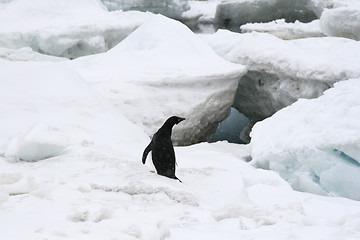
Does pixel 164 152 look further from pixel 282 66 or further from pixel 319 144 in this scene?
pixel 282 66

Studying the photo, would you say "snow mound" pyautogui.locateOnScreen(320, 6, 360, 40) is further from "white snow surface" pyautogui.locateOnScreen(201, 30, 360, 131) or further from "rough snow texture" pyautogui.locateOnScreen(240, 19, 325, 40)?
"rough snow texture" pyautogui.locateOnScreen(240, 19, 325, 40)

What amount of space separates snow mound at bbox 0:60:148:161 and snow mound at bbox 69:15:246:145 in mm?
1105

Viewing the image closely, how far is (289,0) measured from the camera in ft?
47.4

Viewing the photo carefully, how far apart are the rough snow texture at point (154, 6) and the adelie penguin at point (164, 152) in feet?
44.1

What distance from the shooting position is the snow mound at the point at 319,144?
11.8 ft

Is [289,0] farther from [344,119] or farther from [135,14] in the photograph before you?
[344,119]

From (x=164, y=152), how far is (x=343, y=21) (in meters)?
5.86

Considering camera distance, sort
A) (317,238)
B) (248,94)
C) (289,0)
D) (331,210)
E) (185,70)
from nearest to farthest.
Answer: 1. (317,238)
2. (331,210)
3. (185,70)
4. (248,94)
5. (289,0)

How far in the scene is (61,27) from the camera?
401 inches

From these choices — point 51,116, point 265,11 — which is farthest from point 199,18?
point 51,116

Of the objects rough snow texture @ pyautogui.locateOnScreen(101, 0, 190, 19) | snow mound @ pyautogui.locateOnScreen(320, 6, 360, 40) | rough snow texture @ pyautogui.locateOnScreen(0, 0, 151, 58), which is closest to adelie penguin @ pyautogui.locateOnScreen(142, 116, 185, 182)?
snow mound @ pyautogui.locateOnScreen(320, 6, 360, 40)

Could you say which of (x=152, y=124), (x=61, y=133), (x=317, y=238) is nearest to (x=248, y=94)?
(x=152, y=124)

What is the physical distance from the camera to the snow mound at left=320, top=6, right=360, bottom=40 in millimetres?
7688

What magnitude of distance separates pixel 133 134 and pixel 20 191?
1.85 m
